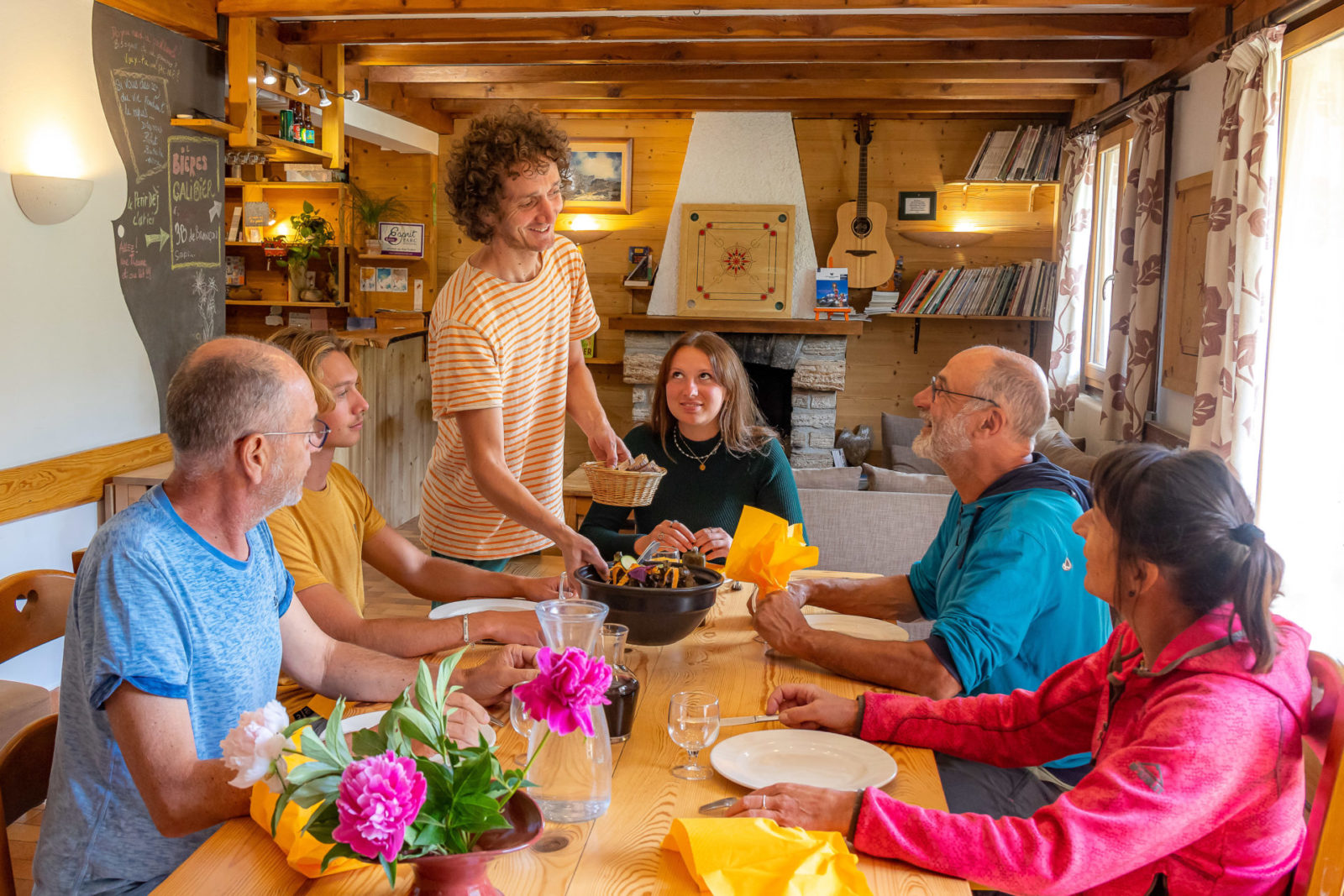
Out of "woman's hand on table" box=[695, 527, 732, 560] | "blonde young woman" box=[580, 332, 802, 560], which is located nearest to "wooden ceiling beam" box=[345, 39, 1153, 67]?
"blonde young woman" box=[580, 332, 802, 560]

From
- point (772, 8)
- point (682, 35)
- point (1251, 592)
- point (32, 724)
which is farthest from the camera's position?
point (682, 35)

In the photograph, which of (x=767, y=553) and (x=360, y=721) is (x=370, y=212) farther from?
(x=360, y=721)

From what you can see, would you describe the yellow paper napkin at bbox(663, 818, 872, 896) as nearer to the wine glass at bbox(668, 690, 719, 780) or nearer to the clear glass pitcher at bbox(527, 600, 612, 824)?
the clear glass pitcher at bbox(527, 600, 612, 824)

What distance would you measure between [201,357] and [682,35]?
3.86m

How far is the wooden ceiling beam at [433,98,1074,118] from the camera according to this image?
6.49m

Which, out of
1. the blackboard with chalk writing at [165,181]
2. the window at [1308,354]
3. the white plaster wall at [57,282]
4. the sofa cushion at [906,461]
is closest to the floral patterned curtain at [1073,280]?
the sofa cushion at [906,461]

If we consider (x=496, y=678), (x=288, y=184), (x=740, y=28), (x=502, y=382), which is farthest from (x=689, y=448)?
(x=288, y=184)

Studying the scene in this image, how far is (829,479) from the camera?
3.72 meters

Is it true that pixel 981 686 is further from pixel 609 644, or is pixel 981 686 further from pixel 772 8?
pixel 772 8

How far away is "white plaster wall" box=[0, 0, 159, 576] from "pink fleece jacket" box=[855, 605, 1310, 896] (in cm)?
314

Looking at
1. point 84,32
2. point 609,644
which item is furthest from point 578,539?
point 84,32

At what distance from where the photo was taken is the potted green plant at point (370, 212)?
669 centimetres

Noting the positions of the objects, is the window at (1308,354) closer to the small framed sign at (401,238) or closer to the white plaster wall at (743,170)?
the white plaster wall at (743,170)

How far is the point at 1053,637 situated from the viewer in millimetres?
1775
